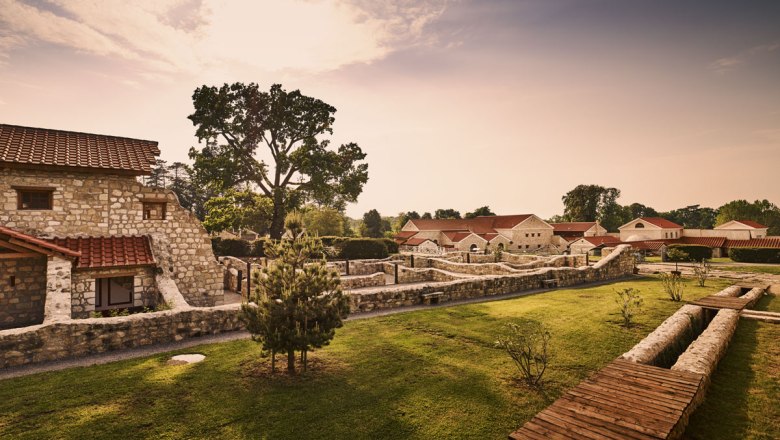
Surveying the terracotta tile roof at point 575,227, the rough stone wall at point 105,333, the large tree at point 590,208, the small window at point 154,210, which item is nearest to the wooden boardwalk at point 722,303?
the rough stone wall at point 105,333

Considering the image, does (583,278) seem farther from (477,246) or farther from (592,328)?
(477,246)

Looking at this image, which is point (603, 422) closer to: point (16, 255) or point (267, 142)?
point (16, 255)

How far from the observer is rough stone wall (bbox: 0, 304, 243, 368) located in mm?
8836

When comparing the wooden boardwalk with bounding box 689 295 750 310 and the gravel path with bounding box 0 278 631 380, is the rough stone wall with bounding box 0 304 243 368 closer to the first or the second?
the gravel path with bounding box 0 278 631 380

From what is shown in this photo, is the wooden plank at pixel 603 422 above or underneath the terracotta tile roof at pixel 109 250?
underneath

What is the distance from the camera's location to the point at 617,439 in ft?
16.4

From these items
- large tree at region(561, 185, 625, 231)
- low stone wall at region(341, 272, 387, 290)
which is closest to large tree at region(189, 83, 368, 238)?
low stone wall at region(341, 272, 387, 290)

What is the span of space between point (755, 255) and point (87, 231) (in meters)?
55.2

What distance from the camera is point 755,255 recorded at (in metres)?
38.8

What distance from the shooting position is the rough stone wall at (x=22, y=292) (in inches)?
480

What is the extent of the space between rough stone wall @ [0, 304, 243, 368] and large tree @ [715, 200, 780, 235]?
13809 centimetres

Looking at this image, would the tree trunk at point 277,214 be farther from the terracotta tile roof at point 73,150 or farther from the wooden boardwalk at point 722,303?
the wooden boardwalk at point 722,303

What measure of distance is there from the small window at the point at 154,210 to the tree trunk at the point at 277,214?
20.0m

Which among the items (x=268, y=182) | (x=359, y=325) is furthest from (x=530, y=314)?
(x=268, y=182)
